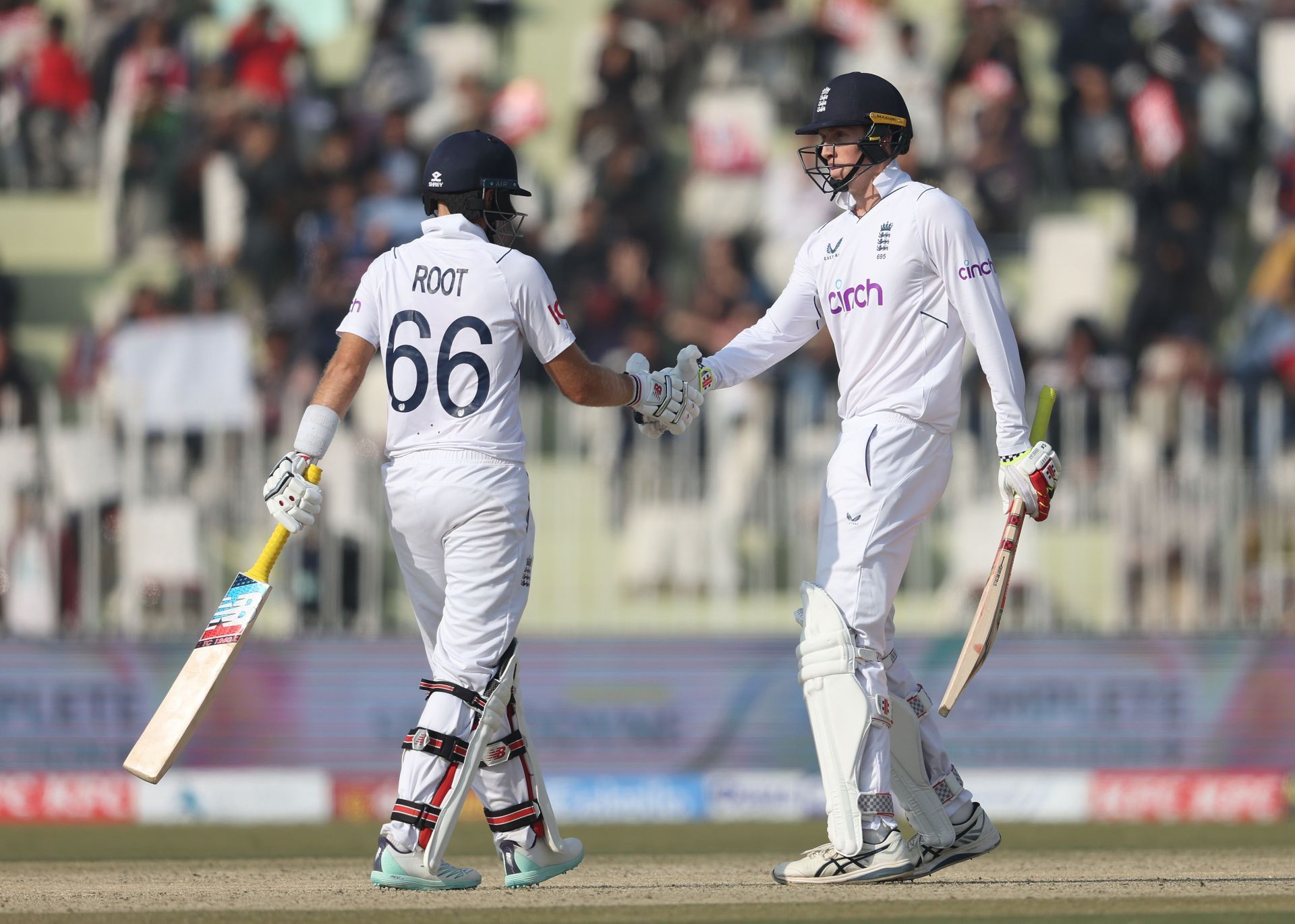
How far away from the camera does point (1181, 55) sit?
Result: 14.6 m

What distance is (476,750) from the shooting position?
6.25 metres

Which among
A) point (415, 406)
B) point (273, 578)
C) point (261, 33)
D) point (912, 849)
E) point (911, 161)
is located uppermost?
point (261, 33)

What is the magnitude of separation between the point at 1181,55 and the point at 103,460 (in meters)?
8.10

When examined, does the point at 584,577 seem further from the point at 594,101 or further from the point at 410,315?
the point at 410,315

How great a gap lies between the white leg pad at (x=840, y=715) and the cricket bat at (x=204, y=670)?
5.36 feet

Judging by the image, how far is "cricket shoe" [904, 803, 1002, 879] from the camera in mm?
6469

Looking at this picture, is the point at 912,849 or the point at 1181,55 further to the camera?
the point at 1181,55

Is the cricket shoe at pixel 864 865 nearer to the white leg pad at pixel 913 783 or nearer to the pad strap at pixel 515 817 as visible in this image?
the white leg pad at pixel 913 783

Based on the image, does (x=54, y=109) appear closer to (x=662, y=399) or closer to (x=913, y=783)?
(x=662, y=399)

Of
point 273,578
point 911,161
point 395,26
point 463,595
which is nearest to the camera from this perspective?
point 463,595

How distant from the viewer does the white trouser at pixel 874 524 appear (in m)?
6.34

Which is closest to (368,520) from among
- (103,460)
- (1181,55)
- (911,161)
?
(103,460)

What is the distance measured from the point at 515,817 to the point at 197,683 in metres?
1.06

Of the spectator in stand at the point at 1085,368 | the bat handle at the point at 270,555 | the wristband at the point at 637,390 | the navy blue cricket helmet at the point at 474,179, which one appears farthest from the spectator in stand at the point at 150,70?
the bat handle at the point at 270,555
